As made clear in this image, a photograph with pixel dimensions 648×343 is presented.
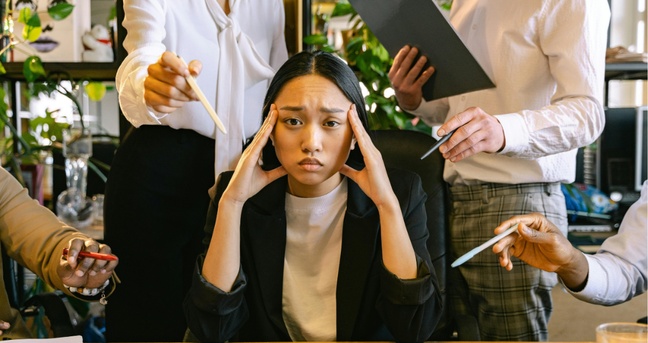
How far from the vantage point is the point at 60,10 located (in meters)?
2.53

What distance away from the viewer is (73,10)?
2701 mm

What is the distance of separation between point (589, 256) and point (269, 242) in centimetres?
68

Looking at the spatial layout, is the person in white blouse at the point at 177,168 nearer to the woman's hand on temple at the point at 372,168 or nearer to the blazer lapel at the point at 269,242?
the blazer lapel at the point at 269,242

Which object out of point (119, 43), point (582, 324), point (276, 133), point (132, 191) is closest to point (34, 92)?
point (119, 43)

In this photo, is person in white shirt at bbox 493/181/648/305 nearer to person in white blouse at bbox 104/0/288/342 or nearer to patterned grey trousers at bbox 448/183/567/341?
patterned grey trousers at bbox 448/183/567/341

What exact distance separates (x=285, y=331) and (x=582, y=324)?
1773 mm

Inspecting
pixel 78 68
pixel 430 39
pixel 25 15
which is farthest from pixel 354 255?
pixel 25 15

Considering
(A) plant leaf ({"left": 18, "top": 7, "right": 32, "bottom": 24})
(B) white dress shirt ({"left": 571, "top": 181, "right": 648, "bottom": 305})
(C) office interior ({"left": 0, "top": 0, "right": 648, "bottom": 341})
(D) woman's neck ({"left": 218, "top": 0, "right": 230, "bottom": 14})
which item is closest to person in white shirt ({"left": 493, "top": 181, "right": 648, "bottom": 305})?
(B) white dress shirt ({"left": 571, "top": 181, "right": 648, "bottom": 305})

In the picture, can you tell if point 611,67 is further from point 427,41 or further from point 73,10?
point 73,10

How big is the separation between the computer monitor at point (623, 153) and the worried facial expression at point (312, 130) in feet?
6.63

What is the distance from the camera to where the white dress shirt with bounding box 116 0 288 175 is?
1701mm

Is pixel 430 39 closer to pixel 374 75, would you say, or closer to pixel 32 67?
pixel 374 75

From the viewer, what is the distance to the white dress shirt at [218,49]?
1.70m

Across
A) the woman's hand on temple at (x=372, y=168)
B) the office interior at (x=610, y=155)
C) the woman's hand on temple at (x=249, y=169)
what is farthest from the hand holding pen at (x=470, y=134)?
the office interior at (x=610, y=155)
